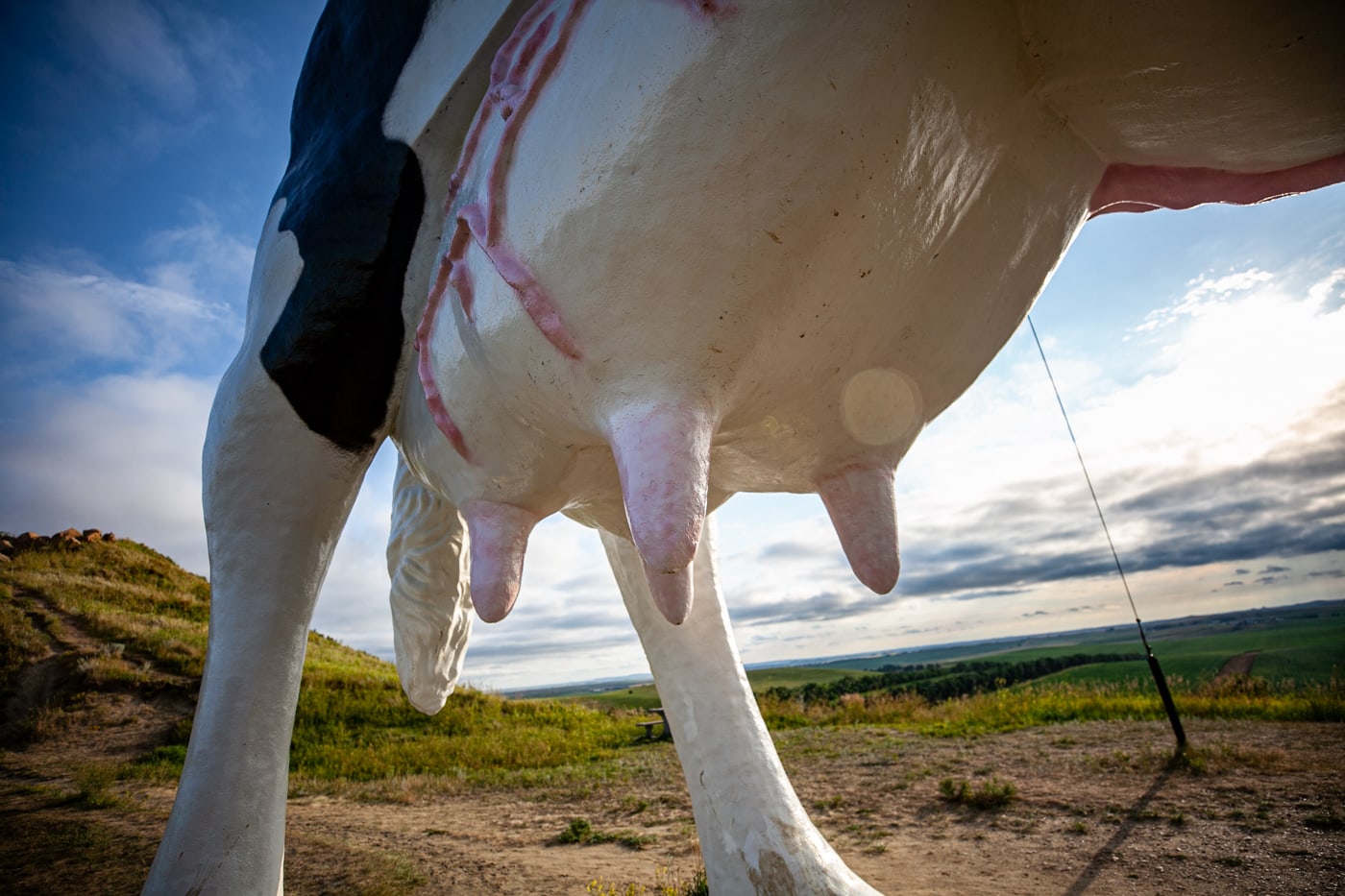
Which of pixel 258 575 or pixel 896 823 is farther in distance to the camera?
pixel 896 823

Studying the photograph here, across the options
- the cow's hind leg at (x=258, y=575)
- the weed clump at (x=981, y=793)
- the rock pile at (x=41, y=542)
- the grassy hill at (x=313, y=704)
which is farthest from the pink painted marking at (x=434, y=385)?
the rock pile at (x=41, y=542)

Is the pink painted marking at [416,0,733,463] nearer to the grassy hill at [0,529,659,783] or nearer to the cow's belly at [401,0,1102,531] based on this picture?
the cow's belly at [401,0,1102,531]

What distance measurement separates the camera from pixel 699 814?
212cm

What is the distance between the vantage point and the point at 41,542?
14938 mm

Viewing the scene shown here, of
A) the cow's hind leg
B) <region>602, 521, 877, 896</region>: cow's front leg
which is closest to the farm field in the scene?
A: <region>602, 521, 877, 896</region>: cow's front leg

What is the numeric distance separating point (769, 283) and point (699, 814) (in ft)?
5.56

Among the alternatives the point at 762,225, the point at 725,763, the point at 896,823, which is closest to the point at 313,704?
the point at 896,823

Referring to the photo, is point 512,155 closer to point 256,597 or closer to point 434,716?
point 256,597

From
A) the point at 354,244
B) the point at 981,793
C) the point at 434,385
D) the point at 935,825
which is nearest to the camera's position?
the point at 434,385

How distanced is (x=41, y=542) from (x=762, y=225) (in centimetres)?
1928

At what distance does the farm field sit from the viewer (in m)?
2.94

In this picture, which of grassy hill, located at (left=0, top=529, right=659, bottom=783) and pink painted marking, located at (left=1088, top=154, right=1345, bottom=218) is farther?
grassy hill, located at (left=0, top=529, right=659, bottom=783)

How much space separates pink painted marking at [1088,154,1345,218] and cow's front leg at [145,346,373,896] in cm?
178

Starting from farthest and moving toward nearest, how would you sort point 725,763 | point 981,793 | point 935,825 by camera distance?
point 981,793
point 935,825
point 725,763
